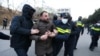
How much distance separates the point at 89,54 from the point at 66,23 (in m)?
4.26

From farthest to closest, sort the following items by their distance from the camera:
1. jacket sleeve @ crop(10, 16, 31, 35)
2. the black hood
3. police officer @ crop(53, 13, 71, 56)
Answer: police officer @ crop(53, 13, 71, 56) < the black hood < jacket sleeve @ crop(10, 16, 31, 35)

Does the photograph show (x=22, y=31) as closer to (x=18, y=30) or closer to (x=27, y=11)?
(x=18, y=30)

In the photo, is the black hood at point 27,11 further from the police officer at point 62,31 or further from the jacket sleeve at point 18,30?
the police officer at point 62,31

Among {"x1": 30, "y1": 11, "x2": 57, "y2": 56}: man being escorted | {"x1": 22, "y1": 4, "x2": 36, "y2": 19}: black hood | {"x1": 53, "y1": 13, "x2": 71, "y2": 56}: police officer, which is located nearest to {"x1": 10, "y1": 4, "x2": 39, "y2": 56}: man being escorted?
{"x1": 22, "y1": 4, "x2": 36, "y2": 19}: black hood

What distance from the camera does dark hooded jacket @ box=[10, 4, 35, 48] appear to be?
20.4 feet

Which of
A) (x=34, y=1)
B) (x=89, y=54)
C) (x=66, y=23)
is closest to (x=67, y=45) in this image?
(x=66, y=23)

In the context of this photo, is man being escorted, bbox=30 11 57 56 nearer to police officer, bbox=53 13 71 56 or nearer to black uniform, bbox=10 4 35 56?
black uniform, bbox=10 4 35 56

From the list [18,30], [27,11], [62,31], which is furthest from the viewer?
[62,31]

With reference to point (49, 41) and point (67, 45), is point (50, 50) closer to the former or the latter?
point (49, 41)

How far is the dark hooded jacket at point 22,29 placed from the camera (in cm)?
621

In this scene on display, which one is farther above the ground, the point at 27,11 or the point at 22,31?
the point at 27,11

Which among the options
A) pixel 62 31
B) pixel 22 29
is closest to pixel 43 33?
pixel 22 29

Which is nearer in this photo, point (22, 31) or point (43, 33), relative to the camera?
point (22, 31)

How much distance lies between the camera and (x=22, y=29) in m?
6.23
